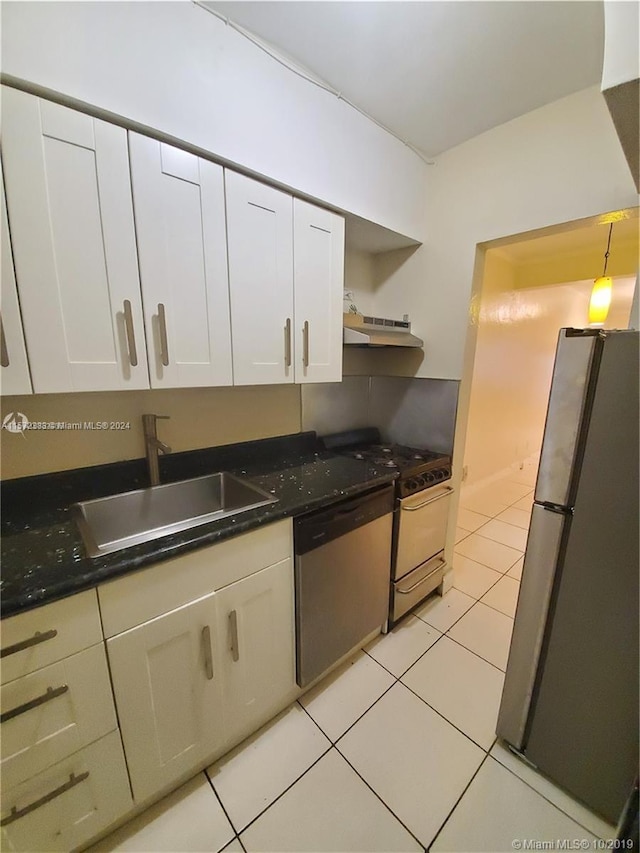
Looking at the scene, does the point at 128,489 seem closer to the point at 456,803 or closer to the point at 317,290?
the point at 317,290

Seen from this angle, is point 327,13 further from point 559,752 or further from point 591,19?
point 559,752

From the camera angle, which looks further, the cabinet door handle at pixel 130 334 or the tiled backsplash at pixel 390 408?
the tiled backsplash at pixel 390 408

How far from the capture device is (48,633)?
31.0 inches

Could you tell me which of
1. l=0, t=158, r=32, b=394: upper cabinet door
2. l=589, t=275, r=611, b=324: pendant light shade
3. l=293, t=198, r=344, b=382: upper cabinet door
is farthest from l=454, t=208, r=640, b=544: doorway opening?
l=0, t=158, r=32, b=394: upper cabinet door

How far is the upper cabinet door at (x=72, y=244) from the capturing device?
858mm

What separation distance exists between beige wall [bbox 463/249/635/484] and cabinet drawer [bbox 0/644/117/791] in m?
2.78

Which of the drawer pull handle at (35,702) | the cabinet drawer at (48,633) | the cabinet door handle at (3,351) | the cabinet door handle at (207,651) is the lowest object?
the cabinet door handle at (207,651)

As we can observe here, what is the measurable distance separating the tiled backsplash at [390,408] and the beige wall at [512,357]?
843mm

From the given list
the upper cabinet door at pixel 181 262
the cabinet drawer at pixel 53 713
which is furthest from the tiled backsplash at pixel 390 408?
the cabinet drawer at pixel 53 713

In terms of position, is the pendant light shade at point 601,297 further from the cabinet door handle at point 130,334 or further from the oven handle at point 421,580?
the cabinet door handle at point 130,334

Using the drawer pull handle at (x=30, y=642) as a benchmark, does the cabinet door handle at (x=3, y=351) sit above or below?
above

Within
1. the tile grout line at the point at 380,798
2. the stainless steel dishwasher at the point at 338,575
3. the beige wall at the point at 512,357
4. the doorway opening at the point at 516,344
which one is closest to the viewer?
the tile grout line at the point at 380,798

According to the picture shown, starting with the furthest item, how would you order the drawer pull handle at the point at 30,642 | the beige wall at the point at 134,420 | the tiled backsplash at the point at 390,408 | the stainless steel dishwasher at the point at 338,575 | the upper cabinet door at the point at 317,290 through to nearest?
the tiled backsplash at the point at 390,408, the upper cabinet door at the point at 317,290, the stainless steel dishwasher at the point at 338,575, the beige wall at the point at 134,420, the drawer pull handle at the point at 30,642

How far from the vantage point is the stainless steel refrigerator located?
91 centimetres
